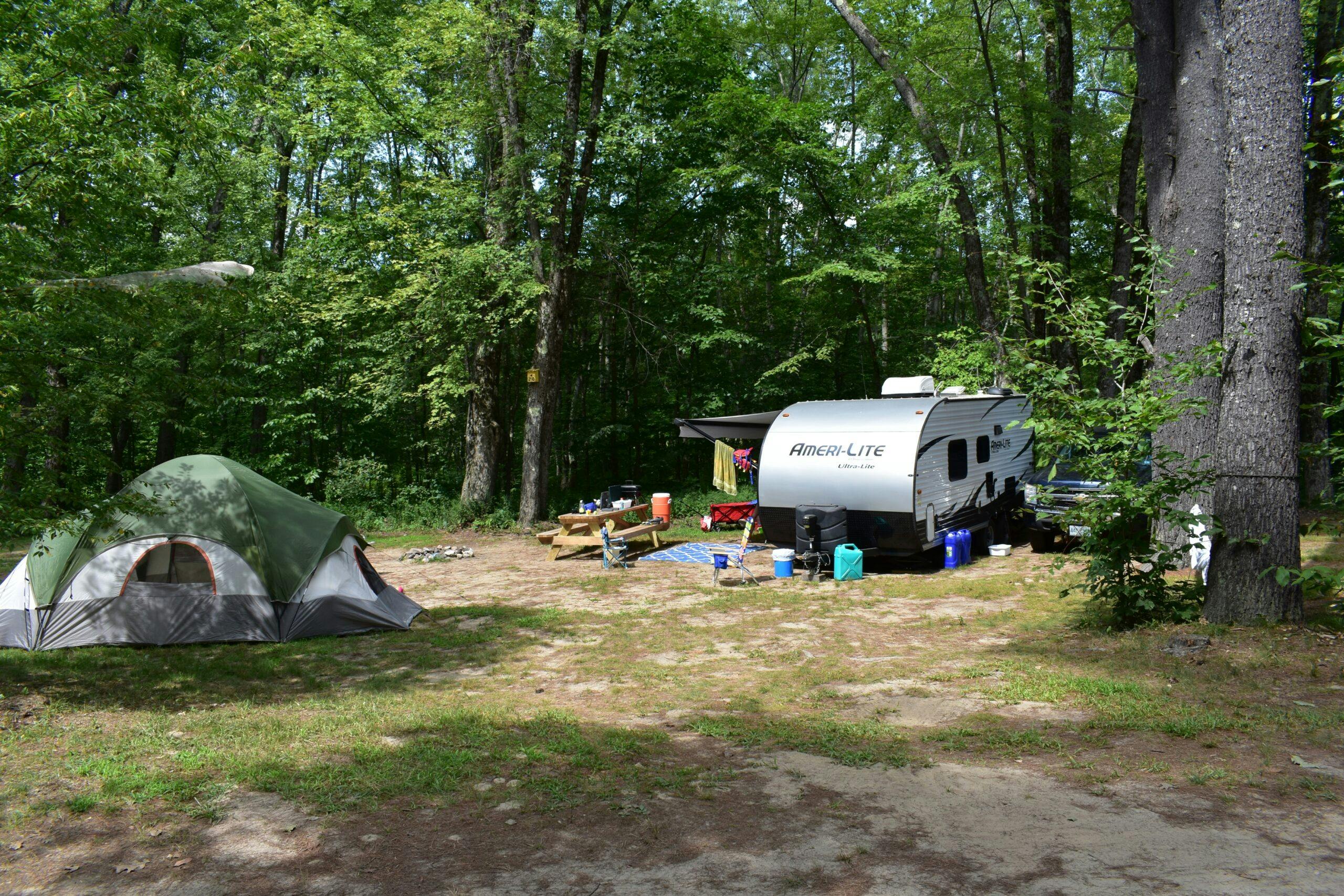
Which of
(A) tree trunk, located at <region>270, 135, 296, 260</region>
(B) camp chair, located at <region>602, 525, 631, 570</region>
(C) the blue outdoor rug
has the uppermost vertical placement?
(A) tree trunk, located at <region>270, 135, 296, 260</region>

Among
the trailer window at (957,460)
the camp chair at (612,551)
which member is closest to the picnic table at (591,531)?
the camp chair at (612,551)

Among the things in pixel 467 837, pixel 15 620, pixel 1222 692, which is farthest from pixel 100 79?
pixel 1222 692

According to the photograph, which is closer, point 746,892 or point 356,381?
point 746,892

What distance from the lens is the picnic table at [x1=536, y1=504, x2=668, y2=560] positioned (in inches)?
542

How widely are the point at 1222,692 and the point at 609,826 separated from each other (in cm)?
439

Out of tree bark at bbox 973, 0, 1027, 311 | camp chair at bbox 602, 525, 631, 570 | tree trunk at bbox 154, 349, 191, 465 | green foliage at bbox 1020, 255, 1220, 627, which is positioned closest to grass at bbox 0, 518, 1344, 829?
green foliage at bbox 1020, 255, 1220, 627

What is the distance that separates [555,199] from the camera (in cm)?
1700

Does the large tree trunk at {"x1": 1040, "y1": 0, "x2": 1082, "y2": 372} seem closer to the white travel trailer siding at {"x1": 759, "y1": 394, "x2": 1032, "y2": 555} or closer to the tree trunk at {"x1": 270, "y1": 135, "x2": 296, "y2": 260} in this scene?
the white travel trailer siding at {"x1": 759, "y1": 394, "x2": 1032, "y2": 555}

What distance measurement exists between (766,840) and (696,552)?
10407mm

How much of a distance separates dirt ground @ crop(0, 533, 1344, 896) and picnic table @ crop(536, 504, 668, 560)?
8253 mm

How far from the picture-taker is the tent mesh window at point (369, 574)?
9648 millimetres

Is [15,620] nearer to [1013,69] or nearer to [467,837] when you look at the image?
[467,837]

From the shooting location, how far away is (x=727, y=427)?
1652 cm

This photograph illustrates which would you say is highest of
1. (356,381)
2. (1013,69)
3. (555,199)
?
(1013,69)
